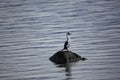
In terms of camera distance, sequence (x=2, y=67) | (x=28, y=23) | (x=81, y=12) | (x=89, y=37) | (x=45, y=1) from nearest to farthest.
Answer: (x=2, y=67) < (x=89, y=37) < (x=28, y=23) < (x=81, y=12) < (x=45, y=1)

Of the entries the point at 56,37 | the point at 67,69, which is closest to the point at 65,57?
the point at 67,69

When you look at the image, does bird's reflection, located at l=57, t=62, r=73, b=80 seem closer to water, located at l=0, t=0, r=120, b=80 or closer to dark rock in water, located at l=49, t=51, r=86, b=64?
water, located at l=0, t=0, r=120, b=80

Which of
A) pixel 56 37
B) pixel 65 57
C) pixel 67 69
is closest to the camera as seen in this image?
pixel 67 69

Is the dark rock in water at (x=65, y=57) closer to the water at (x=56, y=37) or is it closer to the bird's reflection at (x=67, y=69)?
the bird's reflection at (x=67, y=69)

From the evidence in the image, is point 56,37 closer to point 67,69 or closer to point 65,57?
point 65,57

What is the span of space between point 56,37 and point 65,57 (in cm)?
851

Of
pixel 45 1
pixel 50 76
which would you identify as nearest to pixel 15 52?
pixel 50 76

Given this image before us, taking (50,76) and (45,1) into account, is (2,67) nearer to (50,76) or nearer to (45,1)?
(50,76)

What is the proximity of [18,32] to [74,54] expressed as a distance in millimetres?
11256

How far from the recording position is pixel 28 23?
4775 cm

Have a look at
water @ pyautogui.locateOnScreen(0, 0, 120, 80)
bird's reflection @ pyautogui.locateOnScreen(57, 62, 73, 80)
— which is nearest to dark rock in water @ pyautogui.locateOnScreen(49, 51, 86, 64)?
bird's reflection @ pyautogui.locateOnScreen(57, 62, 73, 80)

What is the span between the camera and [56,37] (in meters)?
41.8

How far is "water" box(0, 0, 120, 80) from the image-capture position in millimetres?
31844

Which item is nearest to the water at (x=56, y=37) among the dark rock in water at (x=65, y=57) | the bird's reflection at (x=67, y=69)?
the bird's reflection at (x=67, y=69)
